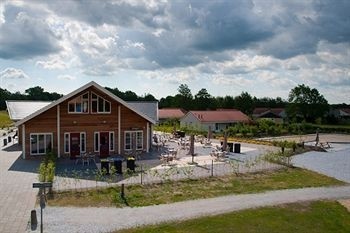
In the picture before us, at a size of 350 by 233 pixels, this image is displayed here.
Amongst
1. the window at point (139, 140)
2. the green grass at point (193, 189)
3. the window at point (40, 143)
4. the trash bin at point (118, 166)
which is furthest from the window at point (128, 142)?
the green grass at point (193, 189)

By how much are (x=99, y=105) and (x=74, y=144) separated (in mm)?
3356

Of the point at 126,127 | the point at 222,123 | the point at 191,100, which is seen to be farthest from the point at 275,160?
the point at 191,100

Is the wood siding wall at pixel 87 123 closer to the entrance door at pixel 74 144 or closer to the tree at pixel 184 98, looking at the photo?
the entrance door at pixel 74 144

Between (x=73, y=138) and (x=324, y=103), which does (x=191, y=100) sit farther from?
(x=73, y=138)

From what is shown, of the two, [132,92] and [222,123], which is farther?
[132,92]

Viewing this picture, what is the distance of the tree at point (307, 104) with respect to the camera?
92.8 meters

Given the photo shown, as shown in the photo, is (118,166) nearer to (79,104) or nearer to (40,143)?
(79,104)

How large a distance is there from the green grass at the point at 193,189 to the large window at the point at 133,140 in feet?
34.8

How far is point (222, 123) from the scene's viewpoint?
63.8 m

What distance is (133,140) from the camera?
3080 cm

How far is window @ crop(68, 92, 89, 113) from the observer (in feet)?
92.8

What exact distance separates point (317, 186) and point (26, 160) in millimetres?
18746

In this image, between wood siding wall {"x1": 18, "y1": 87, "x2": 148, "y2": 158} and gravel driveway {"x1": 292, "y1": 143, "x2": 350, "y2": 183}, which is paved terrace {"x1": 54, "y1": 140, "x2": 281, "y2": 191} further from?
gravel driveway {"x1": 292, "y1": 143, "x2": 350, "y2": 183}

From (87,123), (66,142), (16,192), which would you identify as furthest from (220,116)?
(16,192)
